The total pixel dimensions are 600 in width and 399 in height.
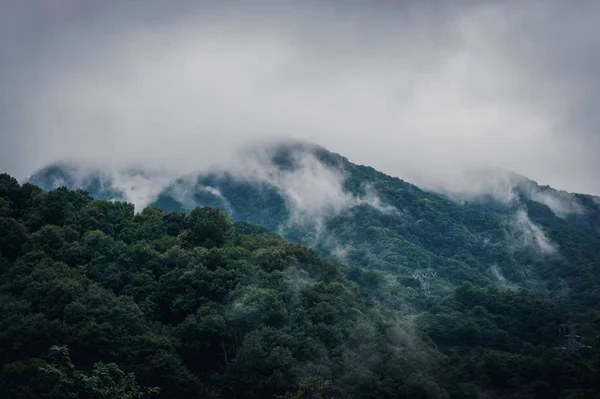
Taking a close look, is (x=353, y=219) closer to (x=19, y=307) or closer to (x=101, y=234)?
(x=101, y=234)

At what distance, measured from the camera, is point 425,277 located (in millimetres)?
101688

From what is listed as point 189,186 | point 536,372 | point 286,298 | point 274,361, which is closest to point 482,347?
point 536,372

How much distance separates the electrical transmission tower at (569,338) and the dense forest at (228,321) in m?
0.25

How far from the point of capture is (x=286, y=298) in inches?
2088

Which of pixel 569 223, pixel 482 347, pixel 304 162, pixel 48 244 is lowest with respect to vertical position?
pixel 482 347

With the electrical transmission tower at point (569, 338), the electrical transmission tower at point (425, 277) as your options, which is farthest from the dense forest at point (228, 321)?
the electrical transmission tower at point (425, 277)

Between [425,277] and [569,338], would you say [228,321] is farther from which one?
[425,277]

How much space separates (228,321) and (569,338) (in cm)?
4072

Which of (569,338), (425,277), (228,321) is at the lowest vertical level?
(569,338)

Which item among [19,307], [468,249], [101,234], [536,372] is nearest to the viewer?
[19,307]

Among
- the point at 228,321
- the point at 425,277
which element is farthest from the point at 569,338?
the point at 228,321

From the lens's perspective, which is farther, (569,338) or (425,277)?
(425,277)

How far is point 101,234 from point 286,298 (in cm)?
1618

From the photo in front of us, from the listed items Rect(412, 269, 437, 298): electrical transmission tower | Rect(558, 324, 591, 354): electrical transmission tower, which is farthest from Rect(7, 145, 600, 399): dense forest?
Rect(412, 269, 437, 298): electrical transmission tower
